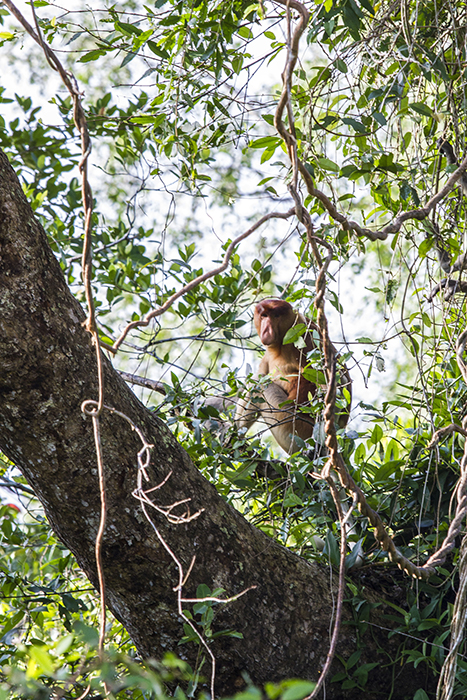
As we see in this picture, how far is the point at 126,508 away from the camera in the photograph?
166cm

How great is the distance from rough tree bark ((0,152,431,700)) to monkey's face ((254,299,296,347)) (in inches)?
100

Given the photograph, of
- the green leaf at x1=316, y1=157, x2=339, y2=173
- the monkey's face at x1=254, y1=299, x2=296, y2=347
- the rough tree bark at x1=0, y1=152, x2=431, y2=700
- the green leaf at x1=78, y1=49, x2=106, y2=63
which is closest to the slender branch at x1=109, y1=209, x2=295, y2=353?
the rough tree bark at x1=0, y1=152, x2=431, y2=700

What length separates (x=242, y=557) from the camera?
187 centimetres

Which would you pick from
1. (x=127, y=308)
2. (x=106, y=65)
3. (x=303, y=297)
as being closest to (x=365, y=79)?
(x=303, y=297)

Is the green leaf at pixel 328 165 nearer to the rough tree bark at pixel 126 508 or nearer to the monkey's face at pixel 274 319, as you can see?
the rough tree bark at pixel 126 508

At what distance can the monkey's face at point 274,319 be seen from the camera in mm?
4461

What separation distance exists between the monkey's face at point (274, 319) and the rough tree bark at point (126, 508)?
255 cm

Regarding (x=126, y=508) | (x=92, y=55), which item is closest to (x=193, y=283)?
(x=126, y=508)

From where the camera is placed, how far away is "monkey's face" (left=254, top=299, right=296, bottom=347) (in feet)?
14.6

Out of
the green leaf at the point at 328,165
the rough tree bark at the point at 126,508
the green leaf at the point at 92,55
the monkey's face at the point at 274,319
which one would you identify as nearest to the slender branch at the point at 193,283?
the rough tree bark at the point at 126,508

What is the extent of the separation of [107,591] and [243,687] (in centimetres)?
48

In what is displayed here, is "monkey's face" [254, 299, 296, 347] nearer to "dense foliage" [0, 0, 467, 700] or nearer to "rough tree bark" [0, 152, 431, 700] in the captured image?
"dense foliage" [0, 0, 467, 700]

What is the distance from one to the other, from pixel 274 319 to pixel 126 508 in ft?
9.81

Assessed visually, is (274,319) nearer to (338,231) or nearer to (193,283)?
(338,231)
